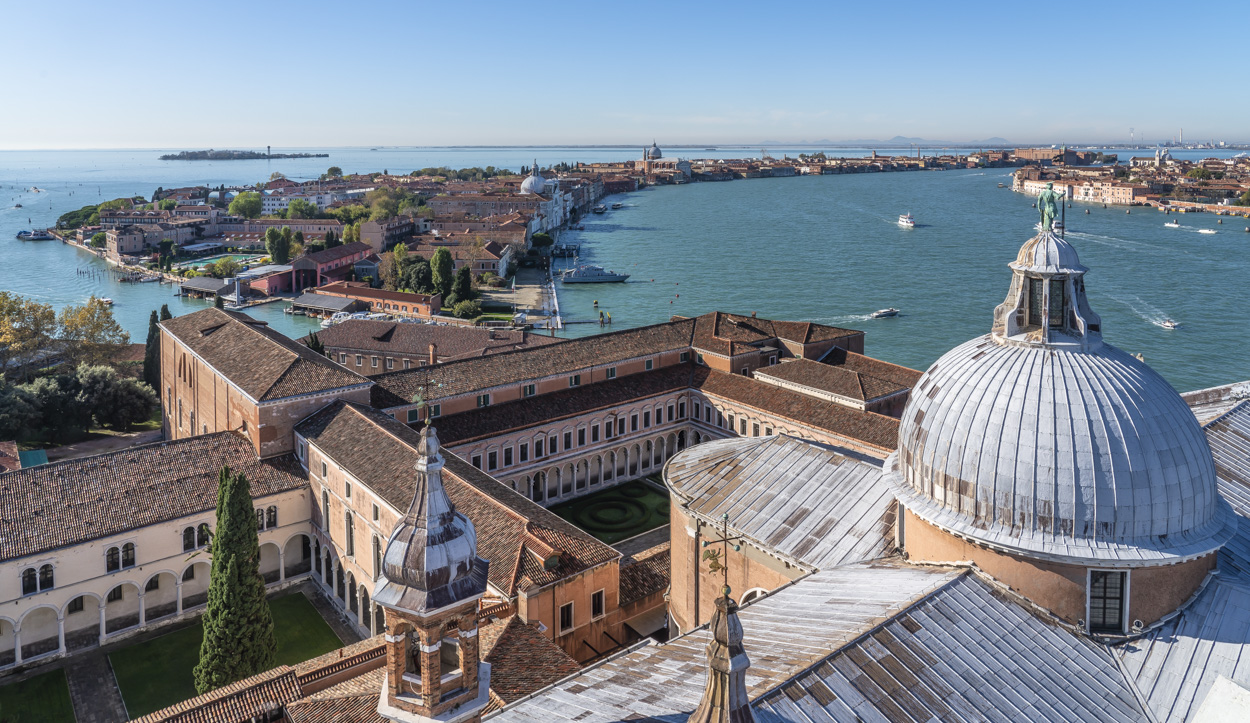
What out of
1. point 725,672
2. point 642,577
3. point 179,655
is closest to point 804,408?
point 642,577

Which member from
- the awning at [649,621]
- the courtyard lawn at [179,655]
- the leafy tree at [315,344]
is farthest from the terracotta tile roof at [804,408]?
the leafy tree at [315,344]

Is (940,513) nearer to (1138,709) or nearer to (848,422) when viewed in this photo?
(1138,709)

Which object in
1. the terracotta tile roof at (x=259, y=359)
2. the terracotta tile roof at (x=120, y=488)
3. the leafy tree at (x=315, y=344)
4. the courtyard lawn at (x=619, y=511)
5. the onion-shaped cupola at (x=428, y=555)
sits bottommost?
the courtyard lawn at (x=619, y=511)

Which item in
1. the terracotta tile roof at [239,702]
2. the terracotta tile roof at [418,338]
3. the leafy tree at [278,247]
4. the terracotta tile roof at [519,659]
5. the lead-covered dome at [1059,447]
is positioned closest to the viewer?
the lead-covered dome at [1059,447]

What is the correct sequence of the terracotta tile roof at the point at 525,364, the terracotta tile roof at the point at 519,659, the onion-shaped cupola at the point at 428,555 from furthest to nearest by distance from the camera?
the terracotta tile roof at the point at 525,364, the terracotta tile roof at the point at 519,659, the onion-shaped cupola at the point at 428,555

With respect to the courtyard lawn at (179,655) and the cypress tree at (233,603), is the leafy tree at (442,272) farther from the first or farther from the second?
the cypress tree at (233,603)

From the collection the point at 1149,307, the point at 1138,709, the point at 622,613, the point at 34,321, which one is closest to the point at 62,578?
the point at 622,613

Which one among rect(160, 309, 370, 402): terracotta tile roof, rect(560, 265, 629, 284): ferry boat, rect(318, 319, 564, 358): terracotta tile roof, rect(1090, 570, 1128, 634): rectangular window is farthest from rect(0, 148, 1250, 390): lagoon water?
rect(1090, 570, 1128, 634): rectangular window

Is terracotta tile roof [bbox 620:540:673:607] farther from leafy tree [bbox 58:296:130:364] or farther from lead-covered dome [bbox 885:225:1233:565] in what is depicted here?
leafy tree [bbox 58:296:130:364]
